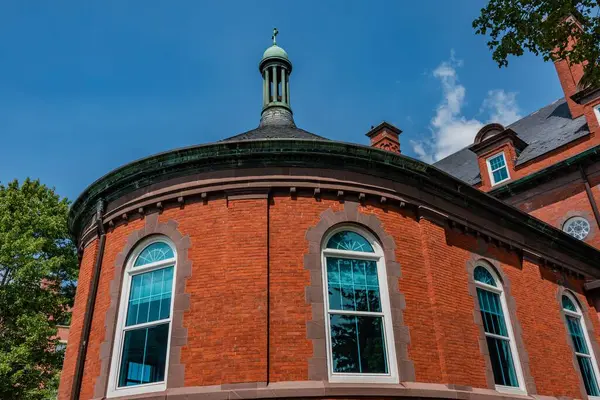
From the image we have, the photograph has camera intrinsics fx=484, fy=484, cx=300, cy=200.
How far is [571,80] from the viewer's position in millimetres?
22750

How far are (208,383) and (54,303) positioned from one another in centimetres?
1615

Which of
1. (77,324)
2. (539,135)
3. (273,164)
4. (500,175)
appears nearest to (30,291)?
(77,324)

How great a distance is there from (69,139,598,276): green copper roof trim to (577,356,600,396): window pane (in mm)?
5806

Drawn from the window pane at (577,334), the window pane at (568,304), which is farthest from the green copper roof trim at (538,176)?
the window pane at (577,334)

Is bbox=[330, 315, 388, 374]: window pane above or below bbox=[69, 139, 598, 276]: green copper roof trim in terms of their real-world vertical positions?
below

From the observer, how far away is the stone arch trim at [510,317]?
32.1 ft

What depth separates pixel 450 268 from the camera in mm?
10242

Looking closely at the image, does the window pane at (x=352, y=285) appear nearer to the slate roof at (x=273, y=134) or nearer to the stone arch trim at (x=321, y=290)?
the stone arch trim at (x=321, y=290)

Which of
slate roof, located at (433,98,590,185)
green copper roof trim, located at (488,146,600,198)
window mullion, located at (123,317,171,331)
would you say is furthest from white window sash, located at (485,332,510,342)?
slate roof, located at (433,98,590,185)

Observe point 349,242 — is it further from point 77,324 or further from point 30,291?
point 30,291

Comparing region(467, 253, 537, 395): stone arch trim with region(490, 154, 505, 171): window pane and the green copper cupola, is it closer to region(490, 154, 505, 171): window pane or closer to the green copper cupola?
the green copper cupola

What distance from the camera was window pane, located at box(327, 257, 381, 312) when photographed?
28.9ft

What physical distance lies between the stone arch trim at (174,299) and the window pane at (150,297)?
0.27 m

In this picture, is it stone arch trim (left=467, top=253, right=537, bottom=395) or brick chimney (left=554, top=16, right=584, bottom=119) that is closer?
stone arch trim (left=467, top=253, right=537, bottom=395)
